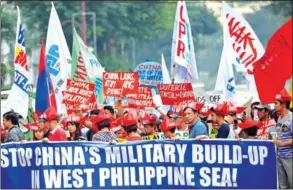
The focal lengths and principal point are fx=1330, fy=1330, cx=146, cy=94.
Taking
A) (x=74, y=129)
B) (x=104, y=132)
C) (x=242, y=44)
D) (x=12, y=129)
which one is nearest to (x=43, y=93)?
(x=74, y=129)

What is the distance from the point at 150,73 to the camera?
22.5 metres

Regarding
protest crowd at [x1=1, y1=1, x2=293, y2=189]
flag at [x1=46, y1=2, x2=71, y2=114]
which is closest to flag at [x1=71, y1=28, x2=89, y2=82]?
protest crowd at [x1=1, y1=1, x2=293, y2=189]

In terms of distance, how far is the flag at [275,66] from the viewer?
1465cm

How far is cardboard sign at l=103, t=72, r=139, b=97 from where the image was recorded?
66.0ft

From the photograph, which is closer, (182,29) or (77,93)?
(77,93)

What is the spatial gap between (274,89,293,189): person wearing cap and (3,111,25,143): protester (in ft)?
11.5

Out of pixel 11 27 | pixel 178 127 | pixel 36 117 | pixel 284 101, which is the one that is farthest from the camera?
pixel 11 27

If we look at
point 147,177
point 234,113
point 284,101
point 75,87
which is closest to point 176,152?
point 147,177

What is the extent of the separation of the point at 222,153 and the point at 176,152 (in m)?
0.53

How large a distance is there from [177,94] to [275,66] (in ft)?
14.7

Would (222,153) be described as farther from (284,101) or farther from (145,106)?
(145,106)

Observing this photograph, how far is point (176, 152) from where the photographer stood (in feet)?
48.8

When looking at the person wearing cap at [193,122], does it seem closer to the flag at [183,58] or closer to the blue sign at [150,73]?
the blue sign at [150,73]

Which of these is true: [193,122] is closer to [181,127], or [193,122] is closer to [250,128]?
[250,128]
